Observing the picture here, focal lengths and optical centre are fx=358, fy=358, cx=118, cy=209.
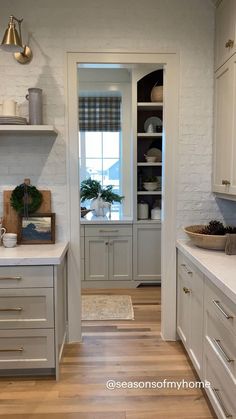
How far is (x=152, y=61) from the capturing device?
2.67 metres

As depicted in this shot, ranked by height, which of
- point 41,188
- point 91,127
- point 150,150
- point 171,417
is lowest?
point 171,417

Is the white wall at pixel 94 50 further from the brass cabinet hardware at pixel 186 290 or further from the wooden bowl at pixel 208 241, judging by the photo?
the brass cabinet hardware at pixel 186 290

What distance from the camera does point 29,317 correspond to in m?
2.33

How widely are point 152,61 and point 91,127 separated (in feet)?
7.27

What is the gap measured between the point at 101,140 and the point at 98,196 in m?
0.88

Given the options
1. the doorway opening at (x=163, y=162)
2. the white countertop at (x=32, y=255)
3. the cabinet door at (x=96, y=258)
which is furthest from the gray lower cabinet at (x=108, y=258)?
the white countertop at (x=32, y=255)

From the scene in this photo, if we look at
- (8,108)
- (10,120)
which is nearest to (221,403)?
(10,120)

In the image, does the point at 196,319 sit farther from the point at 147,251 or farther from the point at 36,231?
the point at 147,251

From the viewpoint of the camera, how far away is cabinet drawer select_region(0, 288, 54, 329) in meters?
2.31

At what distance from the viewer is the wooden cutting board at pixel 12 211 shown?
276 centimetres

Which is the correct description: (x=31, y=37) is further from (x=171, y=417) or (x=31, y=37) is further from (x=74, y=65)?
(x=171, y=417)

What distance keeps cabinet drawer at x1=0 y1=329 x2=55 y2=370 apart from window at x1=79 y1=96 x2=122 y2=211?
2.73 m

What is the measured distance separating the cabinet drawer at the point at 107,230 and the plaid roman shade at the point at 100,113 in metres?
1.42

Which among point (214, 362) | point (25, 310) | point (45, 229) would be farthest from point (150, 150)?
point (214, 362)
